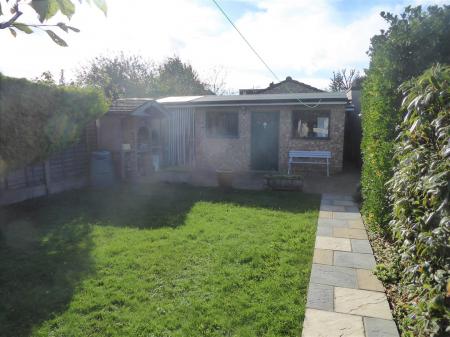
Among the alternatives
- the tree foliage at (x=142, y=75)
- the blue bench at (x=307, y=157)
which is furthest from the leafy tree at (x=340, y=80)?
the blue bench at (x=307, y=157)

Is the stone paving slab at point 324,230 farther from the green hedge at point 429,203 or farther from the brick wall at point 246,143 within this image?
the brick wall at point 246,143

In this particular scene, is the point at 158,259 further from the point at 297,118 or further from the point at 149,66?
the point at 149,66

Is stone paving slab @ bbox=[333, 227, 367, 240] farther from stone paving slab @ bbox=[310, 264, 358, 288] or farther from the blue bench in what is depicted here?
the blue bench

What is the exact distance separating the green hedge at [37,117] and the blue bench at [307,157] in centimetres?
705

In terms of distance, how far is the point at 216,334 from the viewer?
2.90m

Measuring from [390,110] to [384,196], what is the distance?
1.34 m

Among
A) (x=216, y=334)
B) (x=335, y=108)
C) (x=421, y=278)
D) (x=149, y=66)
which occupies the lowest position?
(x=216, y=334)

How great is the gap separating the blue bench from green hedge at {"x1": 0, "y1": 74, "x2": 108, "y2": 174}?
23.1 ft

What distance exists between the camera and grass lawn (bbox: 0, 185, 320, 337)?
3.07 meters

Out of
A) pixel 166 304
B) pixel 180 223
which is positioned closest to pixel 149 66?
pixel 180 223

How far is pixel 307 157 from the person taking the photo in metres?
11.8

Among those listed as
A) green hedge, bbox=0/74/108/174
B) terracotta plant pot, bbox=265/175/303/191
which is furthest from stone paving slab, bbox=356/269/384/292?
green hedge, bbox=0/74/108/174

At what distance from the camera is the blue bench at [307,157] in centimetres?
1152

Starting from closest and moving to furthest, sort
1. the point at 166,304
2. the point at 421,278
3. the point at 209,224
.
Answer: the point at 421,278 < the point at 166,304 < the point at 209,224
